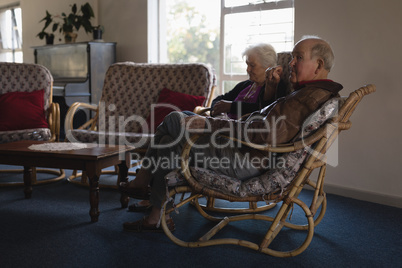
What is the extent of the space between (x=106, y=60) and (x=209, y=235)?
346 centimetres

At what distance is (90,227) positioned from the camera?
2312 mm

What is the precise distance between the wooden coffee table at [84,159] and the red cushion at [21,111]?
2.48ft

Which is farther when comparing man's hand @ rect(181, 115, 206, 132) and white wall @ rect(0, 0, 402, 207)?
white wall @ rect(0, 0, 402, 207)

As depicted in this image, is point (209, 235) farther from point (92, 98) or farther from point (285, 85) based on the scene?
point (92, 98)

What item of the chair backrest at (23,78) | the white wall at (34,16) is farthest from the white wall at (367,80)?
the white wall at (34,16)

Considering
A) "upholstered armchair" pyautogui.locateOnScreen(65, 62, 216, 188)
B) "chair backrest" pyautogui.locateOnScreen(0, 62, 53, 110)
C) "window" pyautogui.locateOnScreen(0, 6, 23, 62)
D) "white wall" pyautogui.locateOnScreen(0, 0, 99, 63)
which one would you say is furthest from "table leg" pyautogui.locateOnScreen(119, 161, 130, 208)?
"window" pyautogui.locateOnScreen(0, 6, 23, 62)

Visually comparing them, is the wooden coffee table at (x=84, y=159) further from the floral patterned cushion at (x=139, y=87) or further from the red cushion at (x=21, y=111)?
the floral patterned cushion at (x=139, y=87)

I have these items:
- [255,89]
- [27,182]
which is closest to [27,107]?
[27,182]

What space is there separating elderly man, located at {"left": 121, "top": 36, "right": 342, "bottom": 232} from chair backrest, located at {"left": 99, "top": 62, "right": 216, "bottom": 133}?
138 cm

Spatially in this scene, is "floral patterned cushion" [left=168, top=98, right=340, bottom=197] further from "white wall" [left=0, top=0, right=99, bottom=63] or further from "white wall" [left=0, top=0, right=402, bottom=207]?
"white wall" [left=0, top=0, right=99, bottom=63]

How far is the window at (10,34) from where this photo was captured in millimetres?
7426

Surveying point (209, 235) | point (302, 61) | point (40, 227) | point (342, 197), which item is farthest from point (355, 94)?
point (40, 227)

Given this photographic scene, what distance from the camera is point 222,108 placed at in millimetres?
2670

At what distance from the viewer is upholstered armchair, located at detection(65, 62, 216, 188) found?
11.1ft
